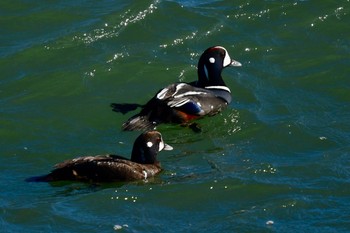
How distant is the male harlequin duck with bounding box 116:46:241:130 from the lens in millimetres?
15461

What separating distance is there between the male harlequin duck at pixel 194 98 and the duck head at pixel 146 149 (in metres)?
1.56

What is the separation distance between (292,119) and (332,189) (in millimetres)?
2500

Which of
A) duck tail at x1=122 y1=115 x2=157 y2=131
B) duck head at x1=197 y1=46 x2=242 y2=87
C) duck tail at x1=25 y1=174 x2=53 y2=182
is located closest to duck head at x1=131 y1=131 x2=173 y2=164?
duck tail at x1=25 y1=174 x2=53 y2=182

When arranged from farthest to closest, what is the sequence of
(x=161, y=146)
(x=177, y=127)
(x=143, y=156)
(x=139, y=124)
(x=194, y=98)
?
(x=194, y=98), (x=177, y=127), (x=139, y=124), (x=161, y=146), (x=143, y=156)

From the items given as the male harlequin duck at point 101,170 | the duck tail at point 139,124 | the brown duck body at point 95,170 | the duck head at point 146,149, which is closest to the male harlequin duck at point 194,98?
the duck tail at point 139,124

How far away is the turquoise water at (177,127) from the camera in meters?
12.4

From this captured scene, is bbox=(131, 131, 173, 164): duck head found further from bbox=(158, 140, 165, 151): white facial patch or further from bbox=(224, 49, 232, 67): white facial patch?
bbox=(224, 49, 232, 67): white facial patch

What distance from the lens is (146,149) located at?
13.5 meters

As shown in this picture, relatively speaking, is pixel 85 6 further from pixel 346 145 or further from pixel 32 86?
pixel 346 145

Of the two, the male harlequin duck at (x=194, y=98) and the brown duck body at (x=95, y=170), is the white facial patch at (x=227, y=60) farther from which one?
the brown duck body at (x=95, y=170)

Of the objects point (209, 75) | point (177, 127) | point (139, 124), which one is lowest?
point (177, 127)

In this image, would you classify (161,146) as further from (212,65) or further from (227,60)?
(227,60)

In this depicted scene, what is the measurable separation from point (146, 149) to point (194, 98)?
247 centimetres

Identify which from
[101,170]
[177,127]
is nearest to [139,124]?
[177,127]
